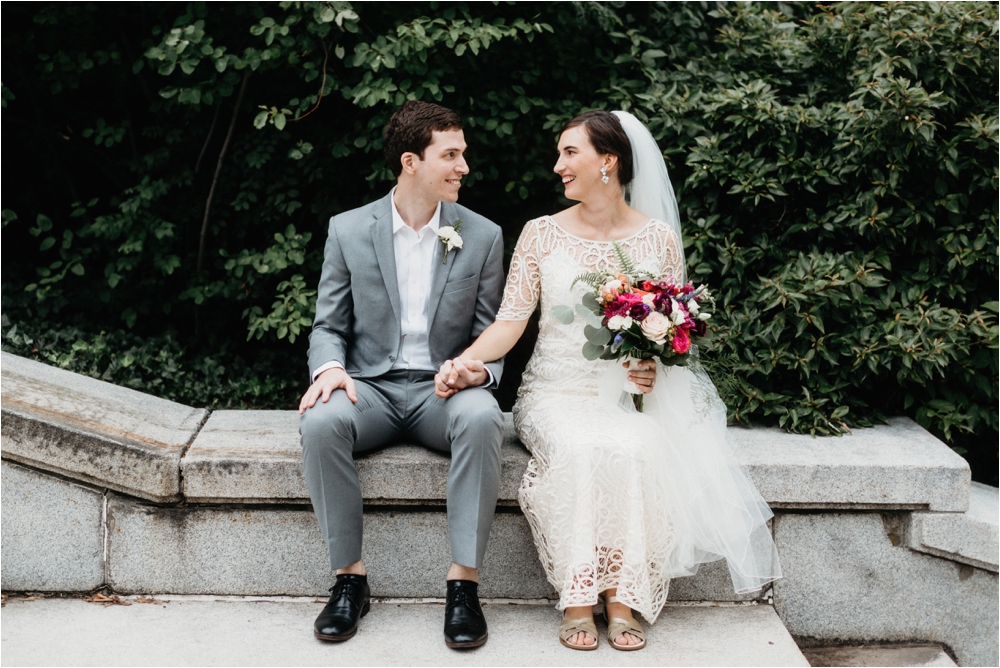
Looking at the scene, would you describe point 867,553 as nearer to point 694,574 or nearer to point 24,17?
point 694,574

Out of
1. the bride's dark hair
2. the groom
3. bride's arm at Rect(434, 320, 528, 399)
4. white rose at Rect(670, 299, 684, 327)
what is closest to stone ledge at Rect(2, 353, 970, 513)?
the groom

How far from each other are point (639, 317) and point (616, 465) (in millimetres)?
537

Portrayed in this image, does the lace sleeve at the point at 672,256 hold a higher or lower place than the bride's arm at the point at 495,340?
higher

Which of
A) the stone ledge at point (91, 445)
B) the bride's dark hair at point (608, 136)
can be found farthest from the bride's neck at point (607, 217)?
the stone ledge at point (91, 445)

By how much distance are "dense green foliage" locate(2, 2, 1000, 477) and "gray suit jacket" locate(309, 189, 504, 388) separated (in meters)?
0.89

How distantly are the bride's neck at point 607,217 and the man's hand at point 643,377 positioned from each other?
2.05 feet

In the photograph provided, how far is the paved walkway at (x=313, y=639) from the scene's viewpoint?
2957 mm

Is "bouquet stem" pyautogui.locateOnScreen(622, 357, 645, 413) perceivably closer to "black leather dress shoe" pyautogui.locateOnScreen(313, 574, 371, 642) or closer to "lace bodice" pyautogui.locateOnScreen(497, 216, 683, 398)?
"lace bodice" pyautogui.locateOnScreen(497, 216, 683, 398)

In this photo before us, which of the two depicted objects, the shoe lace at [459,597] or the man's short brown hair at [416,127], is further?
the man's short brown hair at [416,127]

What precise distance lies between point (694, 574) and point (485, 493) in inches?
35.6

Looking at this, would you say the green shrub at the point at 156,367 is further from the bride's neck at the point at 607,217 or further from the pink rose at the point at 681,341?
the pink rose at the point at 681,341

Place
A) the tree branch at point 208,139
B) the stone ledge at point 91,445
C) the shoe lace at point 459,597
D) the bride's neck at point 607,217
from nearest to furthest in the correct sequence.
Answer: the shoe lace at point 459,597 → the stone ledge at point 91,445 → the bride's neck at point 607,217 → the tree branch at point 208,139

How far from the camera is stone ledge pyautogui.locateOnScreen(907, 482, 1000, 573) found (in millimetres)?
3348

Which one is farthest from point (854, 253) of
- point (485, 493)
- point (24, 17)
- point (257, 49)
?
point (24, 17)
